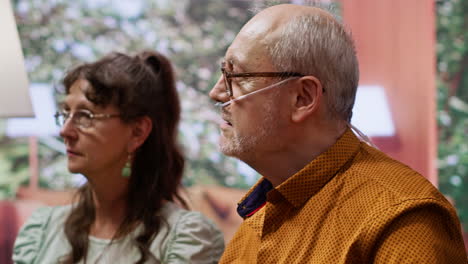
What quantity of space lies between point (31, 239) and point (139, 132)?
62 centimetres

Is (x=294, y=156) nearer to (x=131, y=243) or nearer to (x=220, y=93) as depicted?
(x=220, y=93)

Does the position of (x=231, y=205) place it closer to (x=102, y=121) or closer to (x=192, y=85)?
(x=192, y=85)

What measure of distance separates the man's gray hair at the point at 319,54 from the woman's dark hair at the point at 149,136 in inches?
39.0

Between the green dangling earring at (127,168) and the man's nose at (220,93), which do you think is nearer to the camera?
the man's nose at (220,93)

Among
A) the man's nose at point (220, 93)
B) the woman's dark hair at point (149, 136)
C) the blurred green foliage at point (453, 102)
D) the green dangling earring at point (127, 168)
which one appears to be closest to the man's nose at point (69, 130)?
the woman's dark hair at point (149, 136)

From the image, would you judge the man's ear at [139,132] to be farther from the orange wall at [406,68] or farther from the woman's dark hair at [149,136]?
the orange wall at [406,68]

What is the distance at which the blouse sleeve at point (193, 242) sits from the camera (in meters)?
2.25

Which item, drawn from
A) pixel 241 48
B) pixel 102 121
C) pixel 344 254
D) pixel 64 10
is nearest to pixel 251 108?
pixel 241 48

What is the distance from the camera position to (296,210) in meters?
1.55

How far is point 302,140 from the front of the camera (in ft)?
5.28

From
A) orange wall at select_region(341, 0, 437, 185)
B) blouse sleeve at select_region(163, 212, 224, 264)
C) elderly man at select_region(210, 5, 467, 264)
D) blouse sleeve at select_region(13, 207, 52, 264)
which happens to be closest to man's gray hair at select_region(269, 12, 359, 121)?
elderly man at select_region(210, 5, 467, 264)

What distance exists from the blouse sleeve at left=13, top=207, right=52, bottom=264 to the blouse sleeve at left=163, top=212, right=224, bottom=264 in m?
0.59

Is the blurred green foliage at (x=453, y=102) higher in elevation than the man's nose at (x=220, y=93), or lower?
lower

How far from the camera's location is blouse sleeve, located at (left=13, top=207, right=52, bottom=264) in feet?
8.17
